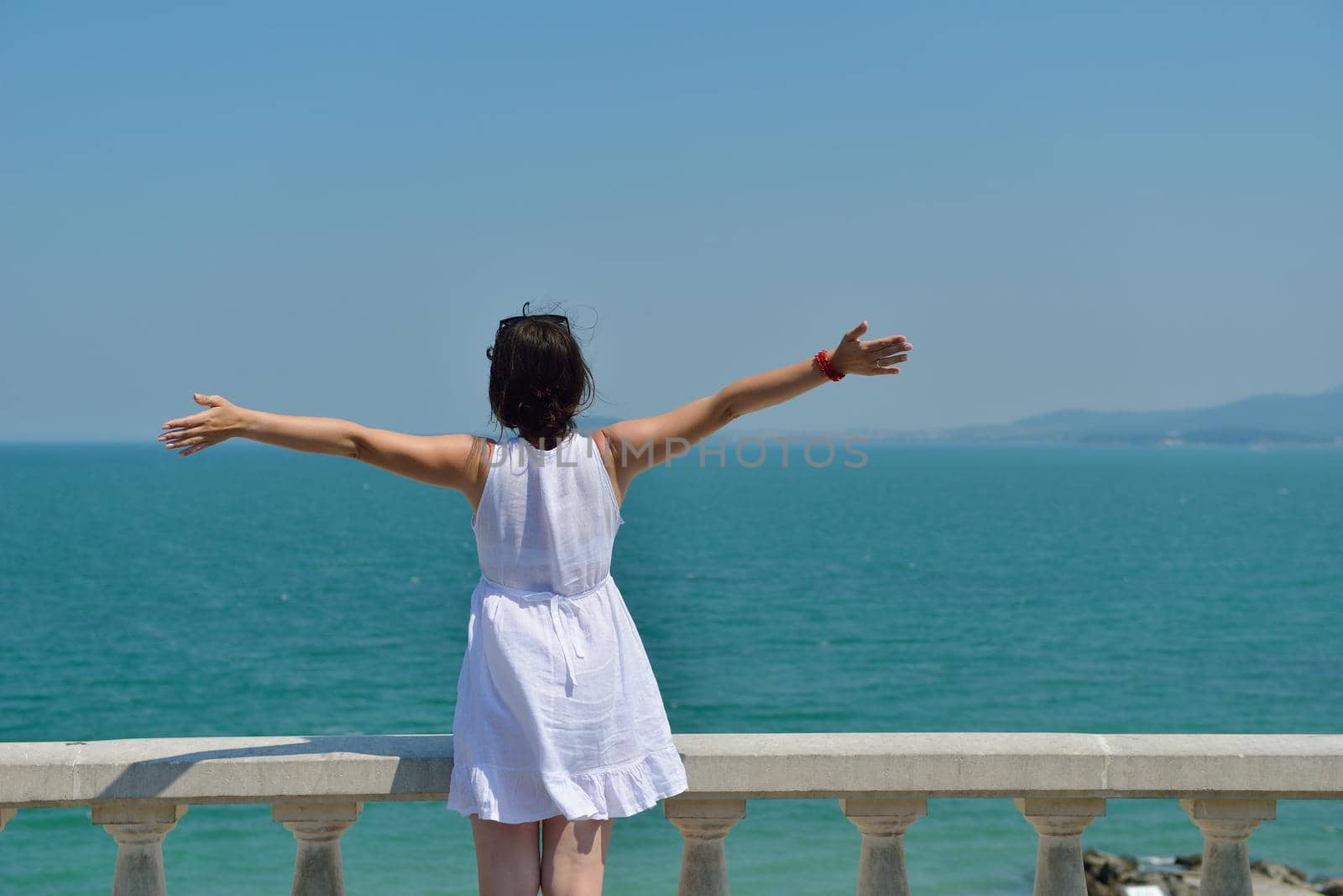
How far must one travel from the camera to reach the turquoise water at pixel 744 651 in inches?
751

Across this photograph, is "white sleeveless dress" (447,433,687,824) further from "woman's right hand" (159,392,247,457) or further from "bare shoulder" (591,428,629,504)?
"woman's right hand" (159,392,247,457)

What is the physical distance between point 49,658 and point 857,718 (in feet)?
81.7

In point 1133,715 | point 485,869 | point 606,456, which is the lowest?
point 1133,715

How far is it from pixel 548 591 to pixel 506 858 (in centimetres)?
64

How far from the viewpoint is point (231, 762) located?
336cm

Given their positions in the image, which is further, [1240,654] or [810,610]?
[810,610]

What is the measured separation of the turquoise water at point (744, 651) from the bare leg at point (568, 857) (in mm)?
14678

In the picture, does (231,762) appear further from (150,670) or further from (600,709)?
(150,670)

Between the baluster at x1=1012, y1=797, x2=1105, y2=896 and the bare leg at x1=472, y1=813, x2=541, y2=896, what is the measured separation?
4.53 feet

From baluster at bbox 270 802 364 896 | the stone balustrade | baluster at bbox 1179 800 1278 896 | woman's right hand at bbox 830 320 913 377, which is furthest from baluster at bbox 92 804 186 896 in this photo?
baluster at bbox 1179 800 1278 896

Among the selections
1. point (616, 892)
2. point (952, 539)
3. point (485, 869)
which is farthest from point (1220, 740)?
point (952, 539)

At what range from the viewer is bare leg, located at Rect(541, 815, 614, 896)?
3.07 metres

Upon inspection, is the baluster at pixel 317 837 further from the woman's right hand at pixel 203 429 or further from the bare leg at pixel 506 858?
the woman's right hand at pixel 203 429

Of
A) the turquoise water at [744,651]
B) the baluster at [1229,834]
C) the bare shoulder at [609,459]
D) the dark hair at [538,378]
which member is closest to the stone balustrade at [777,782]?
the baluster at [1229,834]
